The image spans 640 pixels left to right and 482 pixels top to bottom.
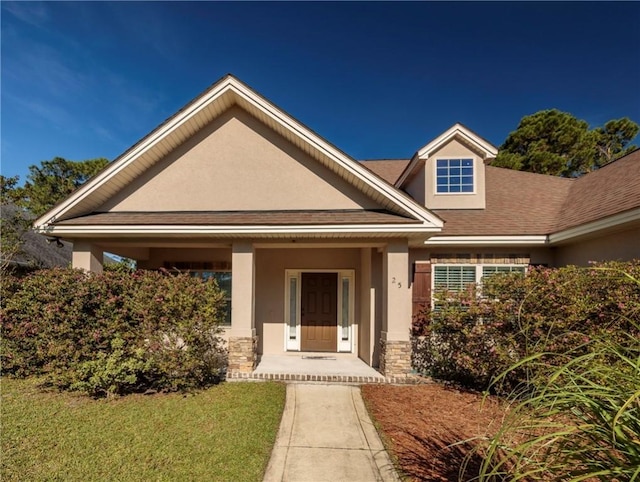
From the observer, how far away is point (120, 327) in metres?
7.18

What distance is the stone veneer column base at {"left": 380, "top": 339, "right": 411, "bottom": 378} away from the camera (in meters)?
8.12

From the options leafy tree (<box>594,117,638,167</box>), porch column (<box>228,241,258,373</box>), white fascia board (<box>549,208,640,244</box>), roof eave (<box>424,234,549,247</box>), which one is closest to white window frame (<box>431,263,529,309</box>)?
roof eave (<box>424,234,549,247</box>)

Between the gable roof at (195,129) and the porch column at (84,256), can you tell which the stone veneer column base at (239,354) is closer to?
the gable roof at (195,129)

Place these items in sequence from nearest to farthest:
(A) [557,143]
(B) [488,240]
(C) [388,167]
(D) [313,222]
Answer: (D) [313,222]
(B) [488,240]
(C) [388,167]
(A) [557,143]

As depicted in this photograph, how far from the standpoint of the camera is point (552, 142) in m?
23.4

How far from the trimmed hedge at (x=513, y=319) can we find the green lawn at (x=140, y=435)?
13.5 feet

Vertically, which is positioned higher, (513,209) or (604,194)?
(604,194)

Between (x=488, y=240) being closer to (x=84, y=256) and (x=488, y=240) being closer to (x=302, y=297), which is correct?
(x=302, y=297)

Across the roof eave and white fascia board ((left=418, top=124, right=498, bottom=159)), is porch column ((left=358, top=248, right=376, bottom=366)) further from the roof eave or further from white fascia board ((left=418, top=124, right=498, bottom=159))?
white fascia board ((left=418, top=124, right=498, bottom=159))

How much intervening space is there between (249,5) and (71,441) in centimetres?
1275

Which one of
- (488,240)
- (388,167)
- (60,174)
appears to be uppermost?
(60,174)

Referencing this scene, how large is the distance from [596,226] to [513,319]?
10.7ft

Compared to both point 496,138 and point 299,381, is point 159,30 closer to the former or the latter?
point 299,381

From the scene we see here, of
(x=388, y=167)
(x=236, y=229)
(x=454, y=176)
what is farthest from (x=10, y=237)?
(x=454, y=176)
